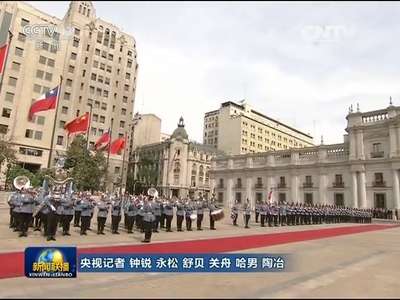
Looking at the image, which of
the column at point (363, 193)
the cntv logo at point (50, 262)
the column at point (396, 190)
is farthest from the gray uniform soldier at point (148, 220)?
the column at point (363, 193)

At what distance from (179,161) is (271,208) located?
5120 centimetres

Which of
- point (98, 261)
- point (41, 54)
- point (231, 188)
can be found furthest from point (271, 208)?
point (41, 54)

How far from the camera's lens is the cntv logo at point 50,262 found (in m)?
5.93

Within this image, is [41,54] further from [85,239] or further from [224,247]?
[224,247]

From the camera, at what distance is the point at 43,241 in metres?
11.2

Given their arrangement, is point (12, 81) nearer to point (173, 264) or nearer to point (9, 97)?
point (9, 97)

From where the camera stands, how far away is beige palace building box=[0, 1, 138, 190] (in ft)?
152

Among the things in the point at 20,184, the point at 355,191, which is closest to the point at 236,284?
the point at 20,184

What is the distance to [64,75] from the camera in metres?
52.1

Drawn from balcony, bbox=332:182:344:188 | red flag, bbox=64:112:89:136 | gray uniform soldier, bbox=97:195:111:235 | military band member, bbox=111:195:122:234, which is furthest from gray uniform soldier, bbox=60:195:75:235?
balcony, bbox=332:182:344:188

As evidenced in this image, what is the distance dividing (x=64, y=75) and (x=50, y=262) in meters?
52.0

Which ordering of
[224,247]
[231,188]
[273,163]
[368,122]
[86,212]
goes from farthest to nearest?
1. [231,188]
2. [273,163]
3. [368,122]
4. [86,212]
5. [224,247]

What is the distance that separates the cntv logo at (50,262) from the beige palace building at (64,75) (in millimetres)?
38251

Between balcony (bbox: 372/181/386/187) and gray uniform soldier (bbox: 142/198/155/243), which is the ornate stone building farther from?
gray uniform soldier (bbox: 142/198/155/243)
